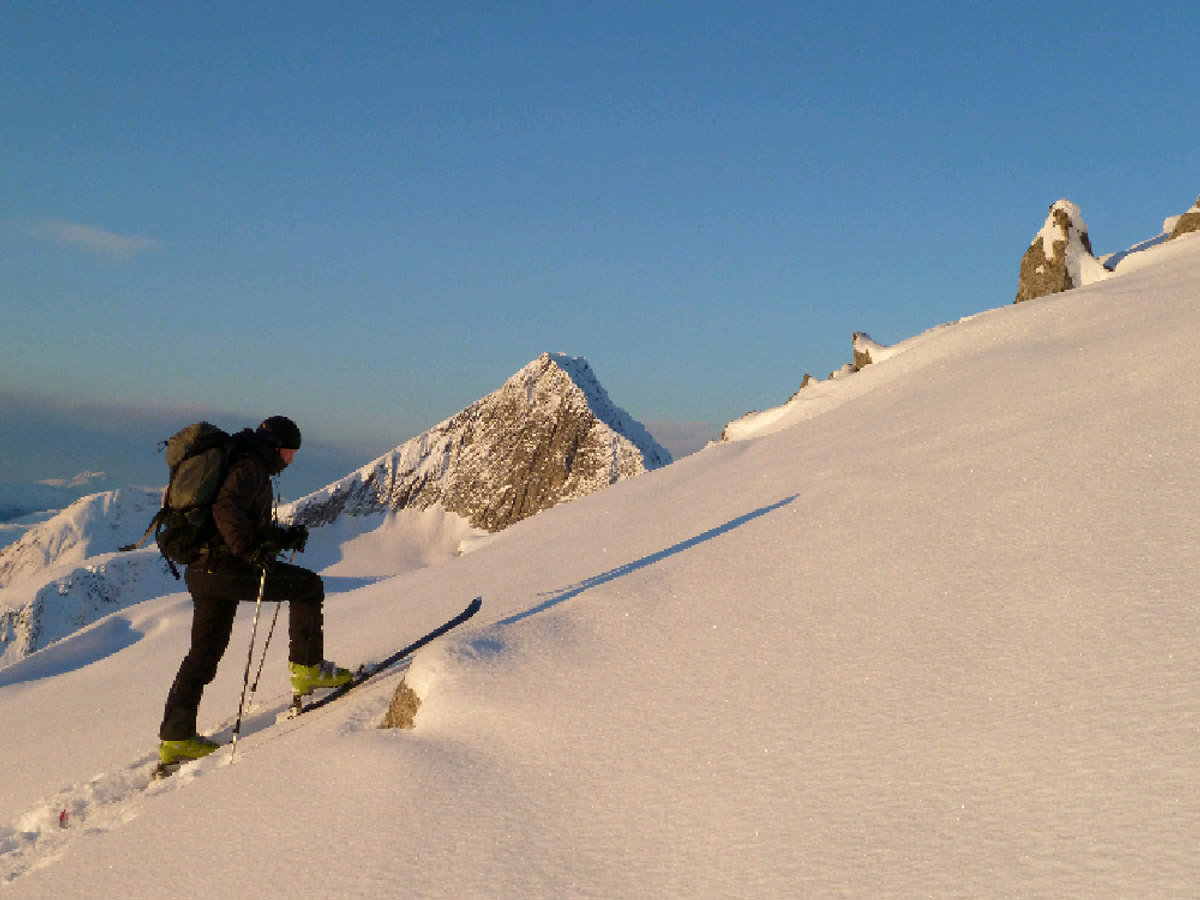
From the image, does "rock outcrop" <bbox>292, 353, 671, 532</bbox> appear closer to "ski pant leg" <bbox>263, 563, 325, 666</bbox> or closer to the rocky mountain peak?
the rocky mountain peak

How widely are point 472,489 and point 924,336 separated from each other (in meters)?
99.8

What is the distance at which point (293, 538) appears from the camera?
6441 mm

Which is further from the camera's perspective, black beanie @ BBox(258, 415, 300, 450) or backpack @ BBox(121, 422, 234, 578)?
black beanie @ BBox(258, 415, 300, 450)

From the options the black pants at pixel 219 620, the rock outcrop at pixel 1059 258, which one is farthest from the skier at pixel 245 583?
the rock outcrop at pixel 1059 258

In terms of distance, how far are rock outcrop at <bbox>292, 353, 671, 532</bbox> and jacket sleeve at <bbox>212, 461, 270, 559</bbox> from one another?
3891 inches

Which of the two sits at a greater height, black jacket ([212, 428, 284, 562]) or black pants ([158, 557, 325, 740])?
black jacket ([212, 428, 284, 562])

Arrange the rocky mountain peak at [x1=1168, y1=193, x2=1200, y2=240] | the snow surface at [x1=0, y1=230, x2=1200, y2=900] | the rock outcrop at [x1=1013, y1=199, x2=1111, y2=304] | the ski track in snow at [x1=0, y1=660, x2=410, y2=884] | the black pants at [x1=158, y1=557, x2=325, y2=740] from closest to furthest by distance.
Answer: the snow surface at [x1=0, y1=230, x2=1200, y2=900] < the ski track in snow at [x1=0, y1=660, x2=410, y2=884] < the black pants at [x1=158, y1=557, x2=325, y2=740] < the rocky mountain peak at [x1=1168, y1=193, x2=1200, y2=240] < the rock outcrop at [x1=1013, y1=199, x2=1111, y2=304]

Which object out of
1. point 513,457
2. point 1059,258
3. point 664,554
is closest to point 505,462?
point 513,457

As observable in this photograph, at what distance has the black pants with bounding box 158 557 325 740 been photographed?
6133 millimetres

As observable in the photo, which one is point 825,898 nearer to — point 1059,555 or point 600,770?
point 600,770

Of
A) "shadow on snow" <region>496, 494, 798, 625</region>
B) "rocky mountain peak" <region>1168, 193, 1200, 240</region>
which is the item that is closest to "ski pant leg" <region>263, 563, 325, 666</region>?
"shadow on snow" <region>496, 494, 798, 625</region>

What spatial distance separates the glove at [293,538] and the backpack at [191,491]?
540mm

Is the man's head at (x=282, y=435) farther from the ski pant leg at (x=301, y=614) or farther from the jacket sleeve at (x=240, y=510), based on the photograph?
the ski pant leg at (x=301, y=614)

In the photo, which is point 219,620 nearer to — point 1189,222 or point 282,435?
point 282,435
